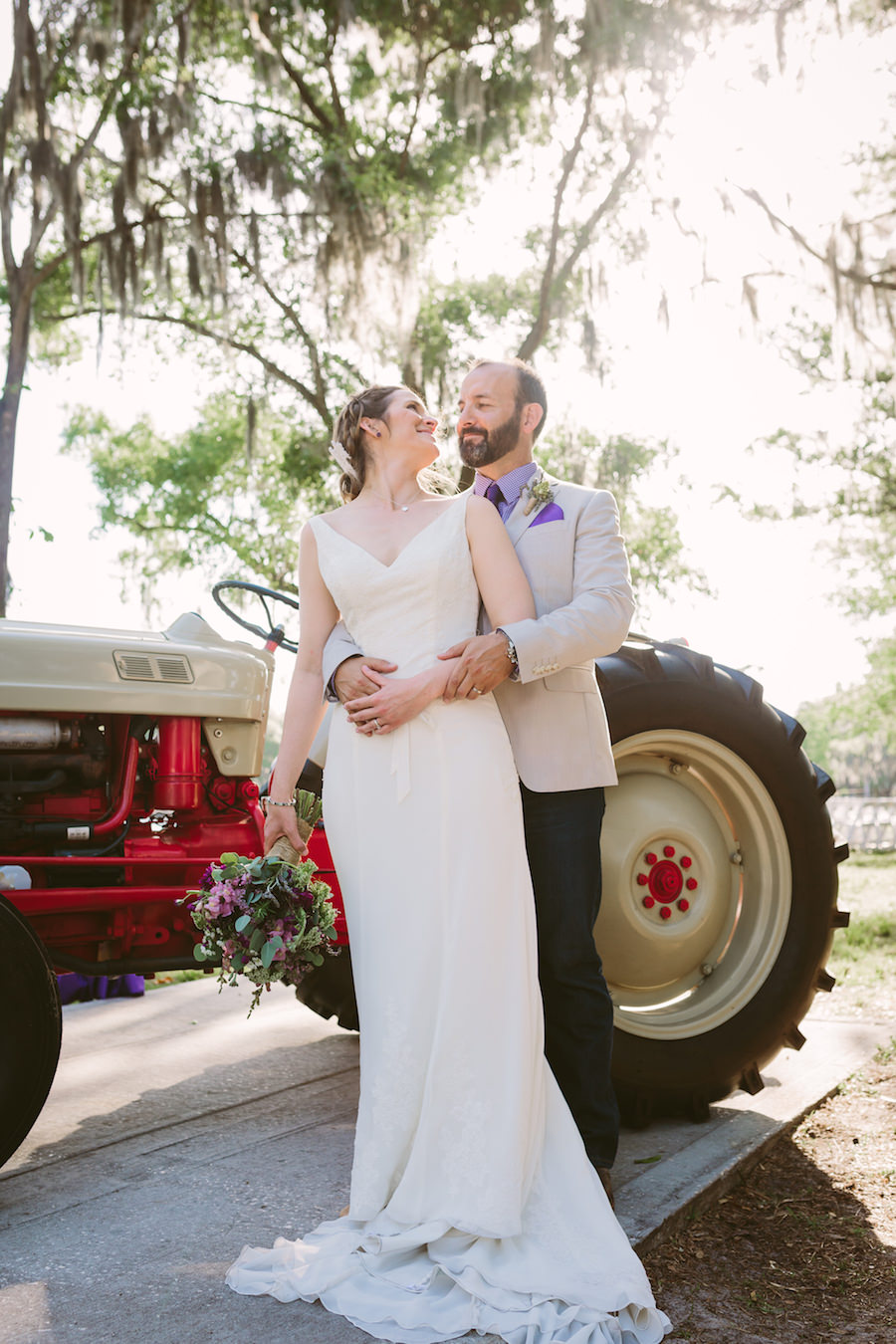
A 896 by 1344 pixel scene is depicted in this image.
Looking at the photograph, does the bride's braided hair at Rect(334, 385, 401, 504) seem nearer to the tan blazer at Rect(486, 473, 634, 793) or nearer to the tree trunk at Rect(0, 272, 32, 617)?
the tan blazer at Rect(486, 473, 634, 793)

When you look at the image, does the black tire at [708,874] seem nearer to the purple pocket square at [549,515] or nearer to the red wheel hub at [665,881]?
the red wheel hub at [665,881]

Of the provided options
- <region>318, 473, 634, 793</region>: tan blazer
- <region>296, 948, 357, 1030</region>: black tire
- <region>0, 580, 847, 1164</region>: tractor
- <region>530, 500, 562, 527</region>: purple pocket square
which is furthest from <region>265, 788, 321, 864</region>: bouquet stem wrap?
<region>530, 500, 562, 527</region>: purple pocket square

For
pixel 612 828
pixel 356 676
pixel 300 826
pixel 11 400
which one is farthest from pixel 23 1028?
pixel 11 400

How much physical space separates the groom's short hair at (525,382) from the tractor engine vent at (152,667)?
1.22 m

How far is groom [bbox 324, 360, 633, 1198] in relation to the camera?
2633 mm

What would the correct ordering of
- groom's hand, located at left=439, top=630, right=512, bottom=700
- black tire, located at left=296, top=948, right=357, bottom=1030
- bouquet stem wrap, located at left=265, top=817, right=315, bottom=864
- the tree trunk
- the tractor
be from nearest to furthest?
1. groom's hand, located at left=439, top=630, right=512, bottom=700
2. bouquet stem wrap, located at left=265, top=817, right=315, bottom=864
3. the tractor
4. black tire, located at left=296, top=948, right=357, bottom=1030
5. the tree trunk

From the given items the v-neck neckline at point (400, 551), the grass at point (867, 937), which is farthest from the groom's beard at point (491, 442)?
the grass at point (867, 937)

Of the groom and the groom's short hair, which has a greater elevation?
the groom's short hair

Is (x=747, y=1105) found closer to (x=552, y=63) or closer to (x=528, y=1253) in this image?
(x=528, y=1253)

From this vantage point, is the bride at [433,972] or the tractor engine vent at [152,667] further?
the tractor engine vent at [152,667]

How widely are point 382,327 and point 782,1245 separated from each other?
10.8 metres

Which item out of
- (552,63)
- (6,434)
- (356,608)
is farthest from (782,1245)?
(552,63)

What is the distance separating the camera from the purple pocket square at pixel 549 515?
282 centimetres

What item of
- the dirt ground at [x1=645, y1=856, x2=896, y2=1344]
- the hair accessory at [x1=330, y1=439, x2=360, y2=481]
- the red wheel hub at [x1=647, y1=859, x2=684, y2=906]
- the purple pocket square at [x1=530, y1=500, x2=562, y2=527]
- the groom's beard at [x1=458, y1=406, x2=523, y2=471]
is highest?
the groom's beard at [x1=458, y1=406, x2=523, y2=471]
